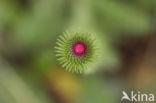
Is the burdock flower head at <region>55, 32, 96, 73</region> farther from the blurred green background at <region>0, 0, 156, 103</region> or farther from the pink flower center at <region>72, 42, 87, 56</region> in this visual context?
the blurred green background at <region>0, 0, 156, 103</region>

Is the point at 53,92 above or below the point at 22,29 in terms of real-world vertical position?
below

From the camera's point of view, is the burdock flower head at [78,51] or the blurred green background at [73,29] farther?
the blurred green background at [73,29]

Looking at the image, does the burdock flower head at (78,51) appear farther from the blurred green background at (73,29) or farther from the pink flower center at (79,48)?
the blurred green background at (73,29)

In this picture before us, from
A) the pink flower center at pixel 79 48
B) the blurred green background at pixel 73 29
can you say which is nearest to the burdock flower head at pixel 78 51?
the pink flower center at pixel 79 48

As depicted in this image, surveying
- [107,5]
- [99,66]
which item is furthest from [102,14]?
[99,66]

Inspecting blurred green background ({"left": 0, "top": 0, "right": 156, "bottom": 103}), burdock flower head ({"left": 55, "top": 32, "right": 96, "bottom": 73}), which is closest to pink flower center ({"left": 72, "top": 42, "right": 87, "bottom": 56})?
burdock flower head ({"left": 55, "top": 32, "right": 96, "bottom": 73})

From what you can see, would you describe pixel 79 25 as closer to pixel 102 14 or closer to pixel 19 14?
pixel 102 14
